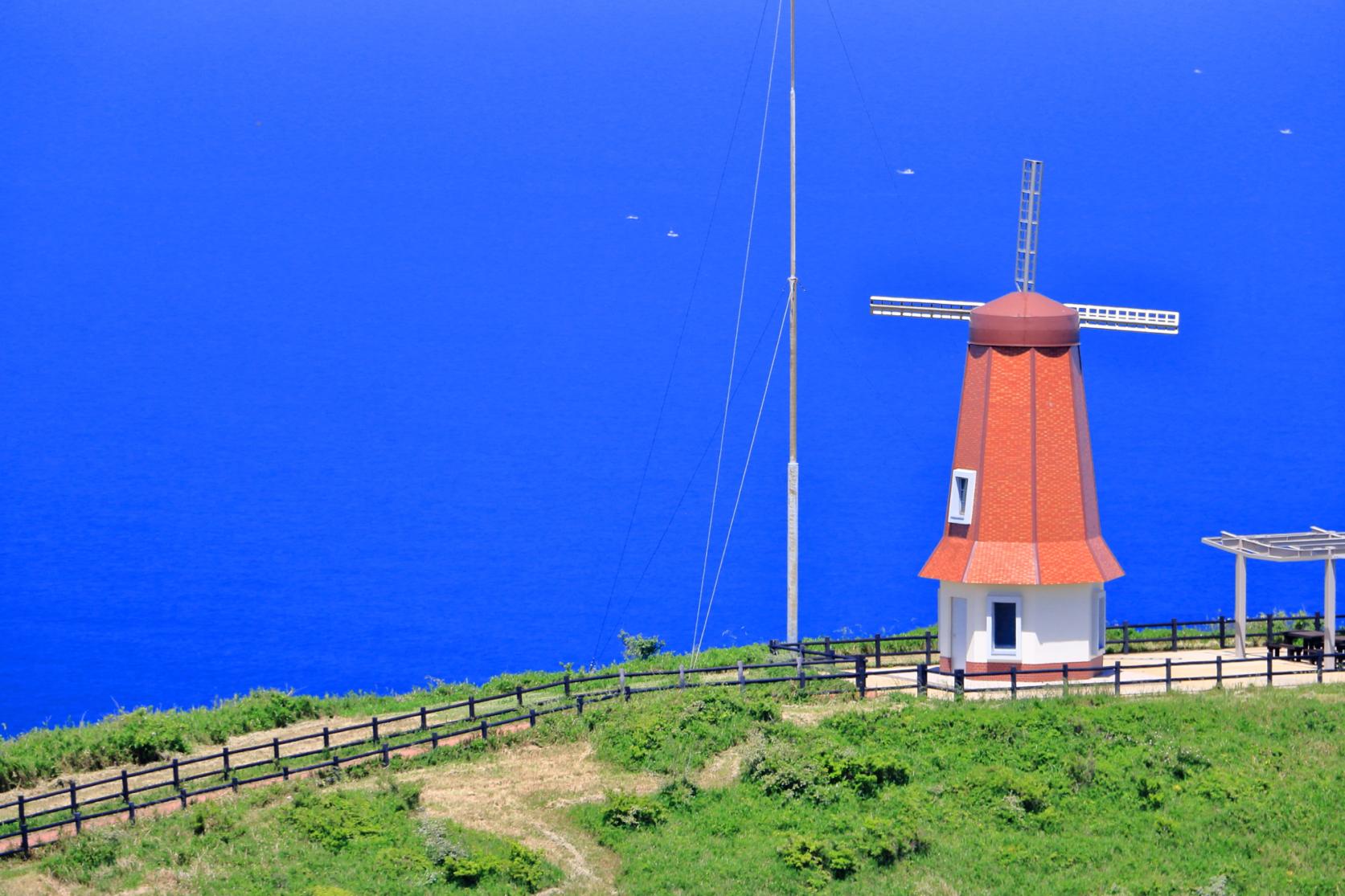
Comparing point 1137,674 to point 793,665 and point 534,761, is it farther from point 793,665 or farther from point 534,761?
point 534,761

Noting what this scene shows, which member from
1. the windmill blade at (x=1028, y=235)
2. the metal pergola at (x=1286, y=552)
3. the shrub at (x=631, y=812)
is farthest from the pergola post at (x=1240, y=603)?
the shrub at (x=631, y=812)

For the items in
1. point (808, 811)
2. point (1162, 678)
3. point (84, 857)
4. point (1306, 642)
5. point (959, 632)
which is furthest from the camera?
point (1306, 642)

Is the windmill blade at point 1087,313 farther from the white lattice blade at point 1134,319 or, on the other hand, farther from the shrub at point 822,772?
the shrub at point 822,772

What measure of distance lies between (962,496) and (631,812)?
9499mm

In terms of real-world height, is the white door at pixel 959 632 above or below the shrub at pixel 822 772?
above

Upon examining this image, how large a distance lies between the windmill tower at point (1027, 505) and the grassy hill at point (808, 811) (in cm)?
219

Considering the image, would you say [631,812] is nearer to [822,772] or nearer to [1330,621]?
[822,772]

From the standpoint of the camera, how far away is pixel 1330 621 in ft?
118

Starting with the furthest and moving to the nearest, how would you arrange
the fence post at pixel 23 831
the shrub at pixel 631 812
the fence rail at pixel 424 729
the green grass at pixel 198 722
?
the green grass at pixel 198 722 < the fence rail at pixel 424 729 < the shrub at pixel 631 812 < the fence post at pixel 23 831

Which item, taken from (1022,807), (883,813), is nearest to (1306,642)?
(1022,807)

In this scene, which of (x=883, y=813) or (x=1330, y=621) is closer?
(x=883, y=813)

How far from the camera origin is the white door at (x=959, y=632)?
35812mm

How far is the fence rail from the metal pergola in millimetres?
656

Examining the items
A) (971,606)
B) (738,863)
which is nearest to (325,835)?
(738,863)
